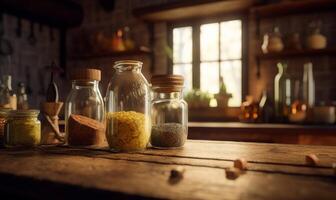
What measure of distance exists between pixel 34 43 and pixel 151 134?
2.97 metres

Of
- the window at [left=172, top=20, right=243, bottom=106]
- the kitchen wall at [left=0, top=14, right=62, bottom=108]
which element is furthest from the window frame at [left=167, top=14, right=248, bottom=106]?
the kitchen wall at [left=0, top=14, right=62, bottom=108]

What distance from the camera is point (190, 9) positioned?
9.39 feet

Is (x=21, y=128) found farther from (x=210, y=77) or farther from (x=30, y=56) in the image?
(x=30, y=56)

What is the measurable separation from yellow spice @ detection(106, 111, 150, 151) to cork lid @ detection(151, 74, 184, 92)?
0.12m

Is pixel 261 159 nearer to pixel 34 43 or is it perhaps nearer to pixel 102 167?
pixel 102 167

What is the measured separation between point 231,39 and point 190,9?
1.54 feet

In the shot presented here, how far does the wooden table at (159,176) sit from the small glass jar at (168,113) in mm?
106

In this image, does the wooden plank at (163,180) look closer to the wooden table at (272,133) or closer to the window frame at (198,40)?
the wooden table at (272,133)

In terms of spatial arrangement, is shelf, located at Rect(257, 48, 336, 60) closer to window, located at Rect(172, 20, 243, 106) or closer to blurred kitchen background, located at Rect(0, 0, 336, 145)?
blurred kitchen background, located at Rect(0, 0, 336, 145)

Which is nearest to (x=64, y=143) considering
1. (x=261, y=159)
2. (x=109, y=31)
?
(x=261, y=159)

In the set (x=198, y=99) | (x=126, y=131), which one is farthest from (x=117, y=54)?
(x=126, y=131)

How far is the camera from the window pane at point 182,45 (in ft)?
10.4

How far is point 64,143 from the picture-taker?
1.10 metres

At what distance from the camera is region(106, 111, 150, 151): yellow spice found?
0.89 metres
